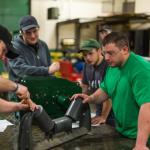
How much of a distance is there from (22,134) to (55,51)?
5357mm

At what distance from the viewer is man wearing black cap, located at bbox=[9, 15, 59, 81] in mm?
2512

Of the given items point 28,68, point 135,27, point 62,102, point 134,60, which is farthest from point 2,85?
point 135,27

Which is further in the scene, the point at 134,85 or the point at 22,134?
the point at 134,85

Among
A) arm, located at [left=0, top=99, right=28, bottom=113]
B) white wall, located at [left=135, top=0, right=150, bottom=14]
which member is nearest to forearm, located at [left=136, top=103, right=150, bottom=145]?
arm, located at [left=0, top=99, right=28, bottom=113]

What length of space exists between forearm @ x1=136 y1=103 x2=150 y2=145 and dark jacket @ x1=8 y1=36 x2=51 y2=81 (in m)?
1.08

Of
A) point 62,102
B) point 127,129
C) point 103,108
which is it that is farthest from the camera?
point 103,108

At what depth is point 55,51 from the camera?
6852 mm

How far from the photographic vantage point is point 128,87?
1742 mm

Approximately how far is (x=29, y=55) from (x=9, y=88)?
76cm

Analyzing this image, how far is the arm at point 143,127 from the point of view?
5.06ft

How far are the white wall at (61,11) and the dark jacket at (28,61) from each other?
4.21 metres

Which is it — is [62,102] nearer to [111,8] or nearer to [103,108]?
[103,108]

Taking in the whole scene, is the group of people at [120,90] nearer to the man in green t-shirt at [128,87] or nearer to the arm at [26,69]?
the man in green t-shirt at [128,87]

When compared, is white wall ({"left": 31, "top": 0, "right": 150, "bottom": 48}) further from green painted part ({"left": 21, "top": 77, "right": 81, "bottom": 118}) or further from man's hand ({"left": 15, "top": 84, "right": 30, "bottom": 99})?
man's hand ({"left": 15, "top": 84, "right": 30, "bottom": 99})
